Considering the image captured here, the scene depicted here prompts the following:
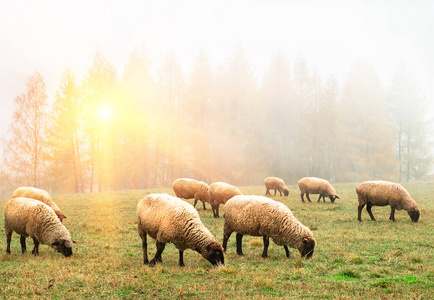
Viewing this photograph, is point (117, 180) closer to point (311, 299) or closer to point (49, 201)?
point (49, 201)

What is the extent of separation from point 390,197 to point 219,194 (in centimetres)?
835

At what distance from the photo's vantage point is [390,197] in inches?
564

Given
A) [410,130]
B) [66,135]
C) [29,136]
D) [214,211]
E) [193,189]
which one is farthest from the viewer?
[410,130]

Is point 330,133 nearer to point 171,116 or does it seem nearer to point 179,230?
point 171,116

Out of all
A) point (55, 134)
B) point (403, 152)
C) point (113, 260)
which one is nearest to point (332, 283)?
point (113, 260)

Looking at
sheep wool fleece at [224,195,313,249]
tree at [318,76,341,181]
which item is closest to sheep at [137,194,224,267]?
sheep wool fleece at [224,195,313,249]

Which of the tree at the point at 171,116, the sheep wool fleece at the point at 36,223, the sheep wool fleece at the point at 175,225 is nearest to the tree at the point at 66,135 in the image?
the tree at the point at 171,116

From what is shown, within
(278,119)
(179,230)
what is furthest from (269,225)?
(278,119)

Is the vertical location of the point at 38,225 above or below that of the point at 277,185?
above

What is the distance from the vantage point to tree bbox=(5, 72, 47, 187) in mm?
32188

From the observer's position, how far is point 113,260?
847 cm

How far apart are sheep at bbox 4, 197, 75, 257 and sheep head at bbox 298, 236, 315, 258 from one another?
6.91m

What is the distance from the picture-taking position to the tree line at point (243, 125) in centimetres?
3991

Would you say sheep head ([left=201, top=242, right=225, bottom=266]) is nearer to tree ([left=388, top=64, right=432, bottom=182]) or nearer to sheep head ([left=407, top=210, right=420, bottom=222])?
sheep head ([left=407, top=210, right=420, bottom=222])
